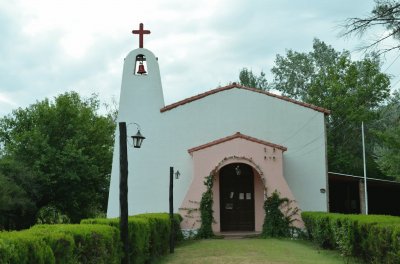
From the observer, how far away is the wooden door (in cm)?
2282

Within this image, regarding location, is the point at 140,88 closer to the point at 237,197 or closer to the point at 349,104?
the point at 237,197

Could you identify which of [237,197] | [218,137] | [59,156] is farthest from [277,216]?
[59,156]

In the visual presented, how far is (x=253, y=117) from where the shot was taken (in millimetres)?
24141

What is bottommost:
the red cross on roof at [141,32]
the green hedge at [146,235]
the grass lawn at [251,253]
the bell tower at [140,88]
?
the grass lawn at [251,253]

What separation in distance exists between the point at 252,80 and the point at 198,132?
93.5ft

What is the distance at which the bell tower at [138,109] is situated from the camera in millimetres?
23781

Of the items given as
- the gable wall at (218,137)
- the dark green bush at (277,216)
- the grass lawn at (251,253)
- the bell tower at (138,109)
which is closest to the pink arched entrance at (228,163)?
the dark green bush at (277,216)

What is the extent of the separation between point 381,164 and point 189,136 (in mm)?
11798

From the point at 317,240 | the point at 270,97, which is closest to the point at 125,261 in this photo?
the point at 317,240

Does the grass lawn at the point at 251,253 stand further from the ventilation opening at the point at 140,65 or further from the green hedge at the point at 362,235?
A: the ventilation opening at the point at 140,65

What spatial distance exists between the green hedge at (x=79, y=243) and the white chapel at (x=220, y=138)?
27.2 ft

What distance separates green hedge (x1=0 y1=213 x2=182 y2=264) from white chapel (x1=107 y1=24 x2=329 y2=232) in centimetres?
828

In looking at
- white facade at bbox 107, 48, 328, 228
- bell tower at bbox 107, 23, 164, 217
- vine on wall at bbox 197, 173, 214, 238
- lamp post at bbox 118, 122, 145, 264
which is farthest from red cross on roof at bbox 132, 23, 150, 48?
lamp post at bbox 118, 122, 145, 264

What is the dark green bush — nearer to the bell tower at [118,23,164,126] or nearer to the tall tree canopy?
the bell tower at [118,23,164,126]
